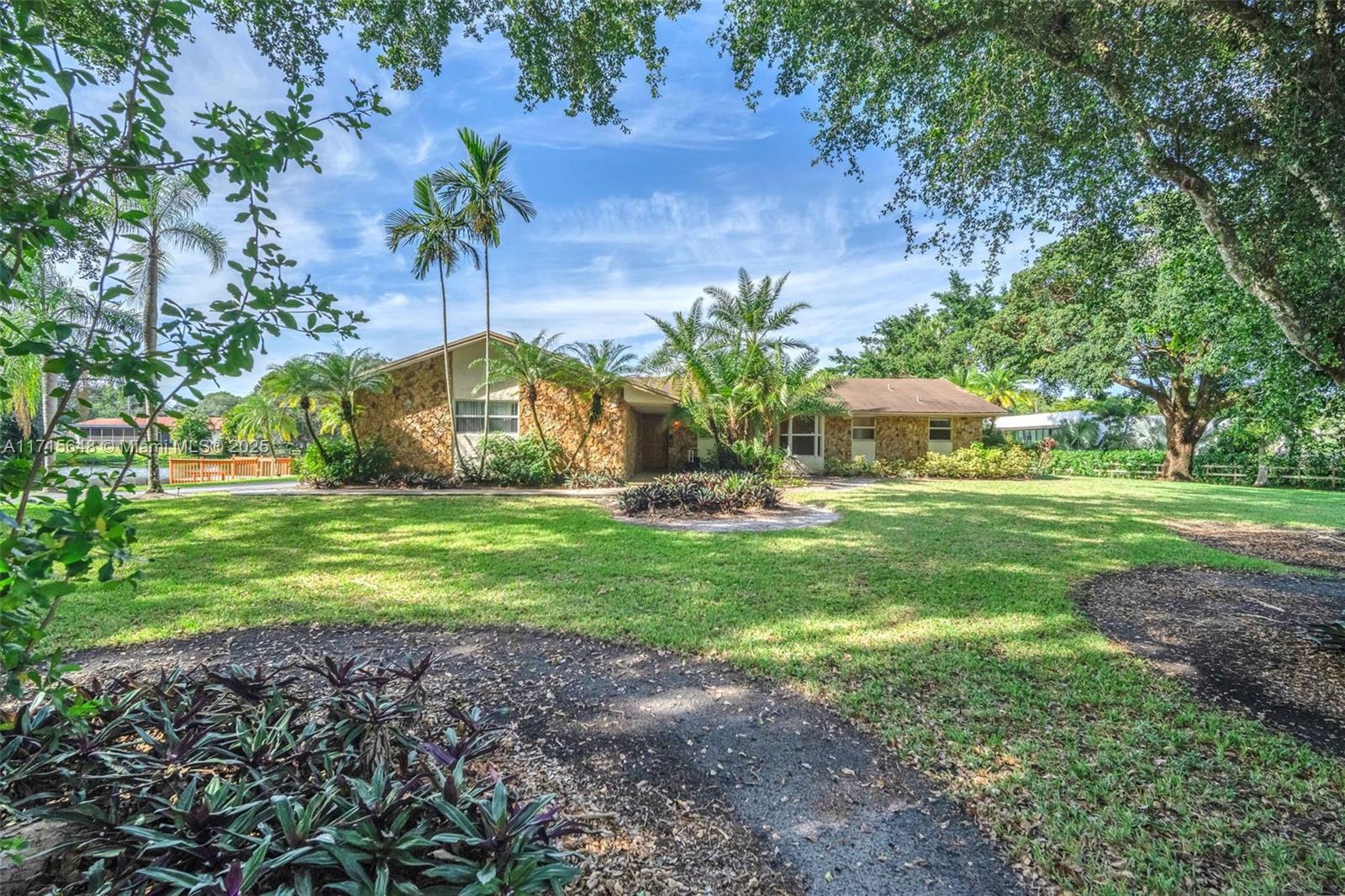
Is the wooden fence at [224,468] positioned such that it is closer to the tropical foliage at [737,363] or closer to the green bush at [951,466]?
the tropical foliage at [737,363]

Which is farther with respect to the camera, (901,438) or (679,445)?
(679,445)

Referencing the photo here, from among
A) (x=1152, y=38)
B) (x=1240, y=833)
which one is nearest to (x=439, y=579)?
(x=1240, y=833)

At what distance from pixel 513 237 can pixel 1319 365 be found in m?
14.8

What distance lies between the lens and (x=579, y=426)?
1680 centimetres

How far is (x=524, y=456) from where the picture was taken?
16141 millimetres

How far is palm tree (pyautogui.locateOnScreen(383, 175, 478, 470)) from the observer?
1417 centimetres

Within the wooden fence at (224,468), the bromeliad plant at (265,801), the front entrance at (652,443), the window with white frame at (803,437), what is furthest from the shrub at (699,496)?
the wooden fence at (224,468)

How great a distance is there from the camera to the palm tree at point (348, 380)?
49.2ft

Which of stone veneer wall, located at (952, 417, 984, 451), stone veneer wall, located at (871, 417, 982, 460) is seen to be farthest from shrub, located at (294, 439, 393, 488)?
stone veneer wall, located at (952, 417, 984, 451)

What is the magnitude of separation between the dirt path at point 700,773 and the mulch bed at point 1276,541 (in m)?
8.79

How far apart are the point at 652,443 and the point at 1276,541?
61.3ft

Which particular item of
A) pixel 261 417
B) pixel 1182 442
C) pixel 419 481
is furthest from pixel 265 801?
pixel 1182 442

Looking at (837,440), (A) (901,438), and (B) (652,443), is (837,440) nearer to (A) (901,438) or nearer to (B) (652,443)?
(A) (901,438)

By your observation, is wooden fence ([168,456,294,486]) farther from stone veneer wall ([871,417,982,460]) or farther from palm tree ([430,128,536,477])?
stone veneer wall ([871,417,982,460])
